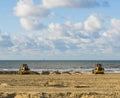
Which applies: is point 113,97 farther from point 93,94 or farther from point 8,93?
point 8,93

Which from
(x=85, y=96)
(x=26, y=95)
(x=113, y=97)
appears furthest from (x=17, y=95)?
(x=113, y=97)

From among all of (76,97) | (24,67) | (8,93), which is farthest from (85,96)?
(24,67)

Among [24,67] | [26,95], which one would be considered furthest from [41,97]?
[24,67]

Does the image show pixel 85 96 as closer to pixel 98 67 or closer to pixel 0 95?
pixel 0 95

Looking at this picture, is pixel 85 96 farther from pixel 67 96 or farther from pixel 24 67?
pixel 24 67

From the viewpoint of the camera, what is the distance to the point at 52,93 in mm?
24172

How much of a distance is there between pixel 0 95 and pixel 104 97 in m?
6.11

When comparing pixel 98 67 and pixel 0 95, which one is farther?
pixel 98 67

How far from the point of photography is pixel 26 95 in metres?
23.4

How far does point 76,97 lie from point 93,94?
4.20 feet

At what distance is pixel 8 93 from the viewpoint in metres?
24.3

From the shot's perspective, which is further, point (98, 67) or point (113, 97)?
point (98, 67)

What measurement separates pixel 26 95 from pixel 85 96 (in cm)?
347

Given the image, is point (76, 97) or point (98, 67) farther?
point (98, 67)
